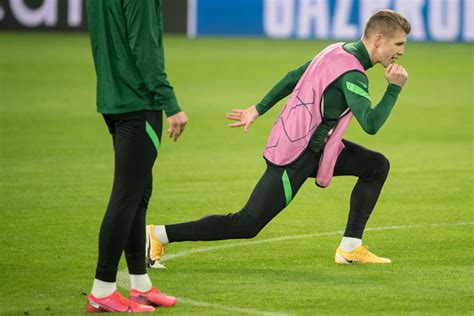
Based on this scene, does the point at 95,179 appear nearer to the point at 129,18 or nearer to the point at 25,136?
the point at 25,136

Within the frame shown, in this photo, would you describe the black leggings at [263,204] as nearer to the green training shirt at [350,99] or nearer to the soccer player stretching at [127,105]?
the green training shirt at [350,99]

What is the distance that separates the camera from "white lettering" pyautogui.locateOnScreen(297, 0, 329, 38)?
1271 inches

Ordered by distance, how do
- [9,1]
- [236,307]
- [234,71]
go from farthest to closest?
[9,1], [234,71], [236,307]

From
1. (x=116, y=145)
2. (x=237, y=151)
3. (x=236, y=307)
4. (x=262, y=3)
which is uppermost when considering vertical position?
(x=116, y=145)

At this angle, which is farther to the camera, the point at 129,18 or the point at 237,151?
the point at 237,151

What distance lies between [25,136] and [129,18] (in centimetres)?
1014

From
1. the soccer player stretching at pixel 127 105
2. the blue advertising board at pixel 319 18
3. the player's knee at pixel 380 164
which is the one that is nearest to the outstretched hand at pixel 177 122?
the soccer player stretching at pixel 127 105

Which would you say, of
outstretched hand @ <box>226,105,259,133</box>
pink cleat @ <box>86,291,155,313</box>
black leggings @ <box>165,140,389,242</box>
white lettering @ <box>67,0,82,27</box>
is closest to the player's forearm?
black leggings @ <box>165,140,389,242</box>

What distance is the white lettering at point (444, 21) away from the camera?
3188 centimetres

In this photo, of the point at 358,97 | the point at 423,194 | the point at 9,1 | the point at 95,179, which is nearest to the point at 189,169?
the point at 95,179

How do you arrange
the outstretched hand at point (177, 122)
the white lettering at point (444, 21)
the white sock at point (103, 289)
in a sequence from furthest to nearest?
1. the white lettering at point (444, 21)
2. the white sock at point (103, 289)
3. the outstretched hand at point (177, 122)

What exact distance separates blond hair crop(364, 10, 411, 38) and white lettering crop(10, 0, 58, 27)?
→ 79.2 feet

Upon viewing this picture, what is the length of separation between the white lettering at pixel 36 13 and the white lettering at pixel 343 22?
6952 mm

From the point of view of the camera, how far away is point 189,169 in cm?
1406
